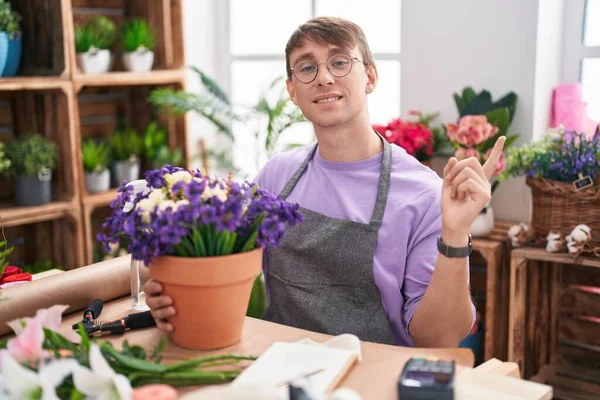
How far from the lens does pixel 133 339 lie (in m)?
1.42

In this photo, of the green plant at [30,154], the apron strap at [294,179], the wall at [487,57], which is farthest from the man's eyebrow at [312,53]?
the green plant at [30,154]

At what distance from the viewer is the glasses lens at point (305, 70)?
1.90 metres

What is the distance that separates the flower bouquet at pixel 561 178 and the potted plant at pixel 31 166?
196cm

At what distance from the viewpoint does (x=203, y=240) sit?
4.22 ft

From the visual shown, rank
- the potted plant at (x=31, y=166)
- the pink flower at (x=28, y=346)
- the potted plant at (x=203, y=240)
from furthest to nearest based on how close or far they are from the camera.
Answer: the potted plant at (x=31, y=166), the potted plant at (x=203, y=240), the pink flower at (x=28, y=346)

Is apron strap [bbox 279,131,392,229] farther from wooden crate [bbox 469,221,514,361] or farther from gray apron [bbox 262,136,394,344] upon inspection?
wooden crate [bbox 469,221,514,361]

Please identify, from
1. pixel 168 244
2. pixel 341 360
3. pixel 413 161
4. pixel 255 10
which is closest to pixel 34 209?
pixel 255 10

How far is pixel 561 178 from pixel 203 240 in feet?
5.61

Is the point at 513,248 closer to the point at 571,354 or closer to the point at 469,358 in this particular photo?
the point at 571,354

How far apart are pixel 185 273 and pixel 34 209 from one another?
214 cm

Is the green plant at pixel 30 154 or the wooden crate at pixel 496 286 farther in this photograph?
the green plant at pixel 30 154

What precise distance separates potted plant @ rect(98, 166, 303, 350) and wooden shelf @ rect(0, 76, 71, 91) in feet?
6.33

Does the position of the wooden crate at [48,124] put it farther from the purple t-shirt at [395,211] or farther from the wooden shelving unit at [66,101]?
the purple t-shirt at [395,211]

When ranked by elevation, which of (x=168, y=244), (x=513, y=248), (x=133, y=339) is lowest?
(x=513, y=248)
